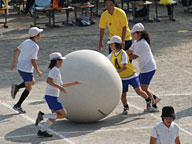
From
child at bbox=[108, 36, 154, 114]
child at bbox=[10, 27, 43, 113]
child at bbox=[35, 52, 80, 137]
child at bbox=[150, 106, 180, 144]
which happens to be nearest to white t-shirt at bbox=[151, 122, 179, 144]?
child at bbox=[150, 106, 180, 144]

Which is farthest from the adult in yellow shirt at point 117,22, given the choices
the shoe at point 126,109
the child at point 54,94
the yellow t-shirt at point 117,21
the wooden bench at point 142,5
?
the wooden bench at point 142,5

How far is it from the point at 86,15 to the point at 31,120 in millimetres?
13966

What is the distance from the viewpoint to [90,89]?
11.7 meters

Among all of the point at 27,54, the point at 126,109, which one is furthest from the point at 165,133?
the point at 27,54

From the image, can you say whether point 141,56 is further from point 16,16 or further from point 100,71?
point 16,16

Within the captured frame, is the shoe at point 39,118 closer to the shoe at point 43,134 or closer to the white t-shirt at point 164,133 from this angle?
the shoe at point 43,134

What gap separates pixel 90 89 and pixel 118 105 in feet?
7.25

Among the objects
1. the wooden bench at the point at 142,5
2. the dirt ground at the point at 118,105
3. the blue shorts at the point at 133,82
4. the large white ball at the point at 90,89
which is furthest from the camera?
the wooden bench at the point at 142,5

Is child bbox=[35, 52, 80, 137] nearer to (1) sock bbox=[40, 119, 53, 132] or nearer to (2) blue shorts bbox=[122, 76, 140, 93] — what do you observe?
(1) sock bbox=[40, 119, 53, 132]

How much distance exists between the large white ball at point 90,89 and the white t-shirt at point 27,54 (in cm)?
110

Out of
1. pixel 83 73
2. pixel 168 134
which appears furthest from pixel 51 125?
pixel 168 134

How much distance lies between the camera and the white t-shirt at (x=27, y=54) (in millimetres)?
12875

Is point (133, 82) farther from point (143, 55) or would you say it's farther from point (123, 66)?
point (143, 55)

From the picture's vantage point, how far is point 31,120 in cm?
1251
